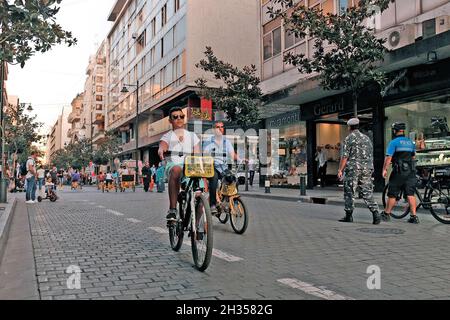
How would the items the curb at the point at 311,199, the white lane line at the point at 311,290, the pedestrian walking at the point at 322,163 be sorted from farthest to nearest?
the pedestrian walking at the point at 322,163
the curb at the point at 311,199
the white lane line at the point at 311,290

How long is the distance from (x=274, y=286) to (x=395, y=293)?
1007 millimetres

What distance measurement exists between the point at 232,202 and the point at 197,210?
95.6 inches

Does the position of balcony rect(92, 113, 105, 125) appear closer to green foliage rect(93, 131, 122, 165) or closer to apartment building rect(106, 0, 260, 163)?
apartment building rect(106, 0, 260, 163)

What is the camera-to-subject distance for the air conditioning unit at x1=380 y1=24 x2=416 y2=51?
14.1 meters

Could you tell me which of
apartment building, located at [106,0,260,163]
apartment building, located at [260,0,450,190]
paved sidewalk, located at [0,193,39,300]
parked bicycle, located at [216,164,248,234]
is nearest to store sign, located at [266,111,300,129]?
apartment building, located at [260,0,450,190]

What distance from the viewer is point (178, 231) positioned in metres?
5.28

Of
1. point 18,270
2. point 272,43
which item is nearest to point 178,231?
point 18,270

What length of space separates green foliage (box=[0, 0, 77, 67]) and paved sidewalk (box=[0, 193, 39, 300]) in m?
3.46

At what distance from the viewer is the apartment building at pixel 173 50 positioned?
34562 mm

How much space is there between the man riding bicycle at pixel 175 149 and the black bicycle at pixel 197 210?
0.06 m

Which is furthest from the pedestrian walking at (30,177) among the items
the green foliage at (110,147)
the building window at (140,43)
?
the building window at (140,43)

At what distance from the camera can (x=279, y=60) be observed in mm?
22375

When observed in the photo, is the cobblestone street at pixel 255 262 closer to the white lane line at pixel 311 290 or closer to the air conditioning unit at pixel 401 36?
the white lane line at pixel 311 290

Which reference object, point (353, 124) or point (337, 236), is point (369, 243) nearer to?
point (337, 236)
